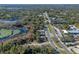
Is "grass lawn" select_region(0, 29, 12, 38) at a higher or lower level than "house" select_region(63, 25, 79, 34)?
lower

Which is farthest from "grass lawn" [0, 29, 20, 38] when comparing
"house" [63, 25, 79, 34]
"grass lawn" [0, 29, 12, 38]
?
"house" [63, 25, 79, 34]

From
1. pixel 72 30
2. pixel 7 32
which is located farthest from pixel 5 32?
pixel 72 30

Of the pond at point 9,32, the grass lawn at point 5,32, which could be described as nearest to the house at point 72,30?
the pond at point 9,32

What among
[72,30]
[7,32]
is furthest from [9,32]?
[72,30]

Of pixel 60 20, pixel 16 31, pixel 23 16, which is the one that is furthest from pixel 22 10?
pixel 60 20

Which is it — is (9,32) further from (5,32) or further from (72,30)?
(72,30)

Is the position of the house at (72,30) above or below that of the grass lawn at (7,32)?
above

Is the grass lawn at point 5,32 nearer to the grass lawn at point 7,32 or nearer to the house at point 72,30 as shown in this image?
the grass lawn at point 7,32

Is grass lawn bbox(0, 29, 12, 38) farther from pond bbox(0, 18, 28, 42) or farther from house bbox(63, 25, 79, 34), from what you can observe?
house bbox(63, 25, 79, 34)

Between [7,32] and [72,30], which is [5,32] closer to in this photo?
[7,32]

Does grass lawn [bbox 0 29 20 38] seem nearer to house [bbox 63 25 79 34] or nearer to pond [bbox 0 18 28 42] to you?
pond [bbox 0 18 28 42]

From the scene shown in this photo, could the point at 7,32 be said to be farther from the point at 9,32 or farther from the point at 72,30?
the point at 72,30
